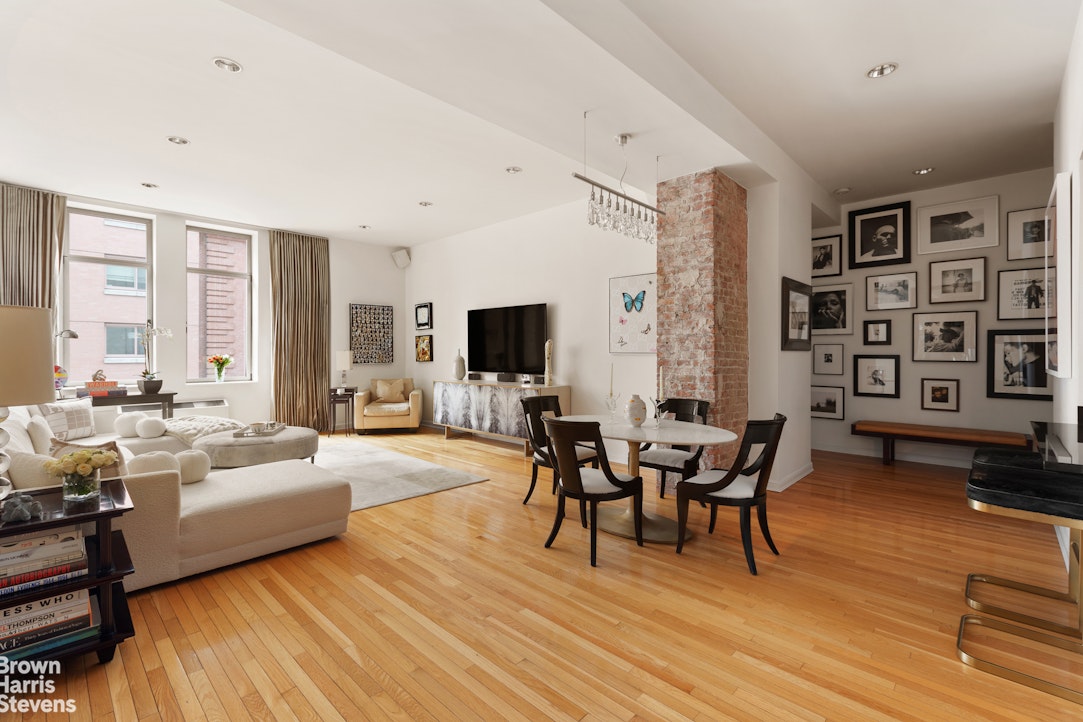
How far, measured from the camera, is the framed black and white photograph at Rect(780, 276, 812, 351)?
449cm

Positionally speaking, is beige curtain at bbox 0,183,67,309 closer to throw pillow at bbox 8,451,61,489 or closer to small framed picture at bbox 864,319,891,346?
throw pillow at bbox 8,451,61,489

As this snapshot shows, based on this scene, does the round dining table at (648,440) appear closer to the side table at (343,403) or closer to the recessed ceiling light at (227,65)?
the recessed ceiling light at (227,65)

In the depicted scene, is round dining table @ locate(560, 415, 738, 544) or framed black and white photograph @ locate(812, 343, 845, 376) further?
framed black and white photograph @ locate(812, 343, 845, 376)

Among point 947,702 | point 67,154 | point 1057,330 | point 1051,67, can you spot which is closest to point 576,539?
point 947,702

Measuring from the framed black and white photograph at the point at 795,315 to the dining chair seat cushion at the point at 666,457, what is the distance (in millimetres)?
1561


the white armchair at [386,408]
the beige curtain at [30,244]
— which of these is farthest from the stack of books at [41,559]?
the white armchair at [386,408]

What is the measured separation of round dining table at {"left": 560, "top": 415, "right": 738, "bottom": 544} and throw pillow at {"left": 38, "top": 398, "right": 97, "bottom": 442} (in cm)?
448

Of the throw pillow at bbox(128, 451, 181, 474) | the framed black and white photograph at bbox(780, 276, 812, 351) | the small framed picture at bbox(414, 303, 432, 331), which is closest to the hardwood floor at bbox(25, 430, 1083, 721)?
the throw pillow at bbox(128, 451, 181, 474)

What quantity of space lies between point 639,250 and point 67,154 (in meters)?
5.49

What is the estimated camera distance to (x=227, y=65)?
3131mm

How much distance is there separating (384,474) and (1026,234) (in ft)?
22.0

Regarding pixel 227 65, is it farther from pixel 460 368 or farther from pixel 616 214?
pixel 460 368

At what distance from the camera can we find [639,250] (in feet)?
17.8

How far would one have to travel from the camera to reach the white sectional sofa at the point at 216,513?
2.47 m
